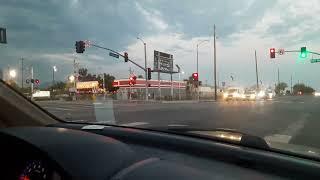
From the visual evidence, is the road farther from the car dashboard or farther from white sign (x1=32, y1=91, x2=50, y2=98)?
the car dashboard

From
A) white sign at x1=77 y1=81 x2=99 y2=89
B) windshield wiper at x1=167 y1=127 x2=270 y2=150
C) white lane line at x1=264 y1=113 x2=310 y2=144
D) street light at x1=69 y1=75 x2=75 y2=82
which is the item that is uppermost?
street light at x1=69 y1=75 x2=75 y2=82

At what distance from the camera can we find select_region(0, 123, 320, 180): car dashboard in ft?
7.38

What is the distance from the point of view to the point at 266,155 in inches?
99.0

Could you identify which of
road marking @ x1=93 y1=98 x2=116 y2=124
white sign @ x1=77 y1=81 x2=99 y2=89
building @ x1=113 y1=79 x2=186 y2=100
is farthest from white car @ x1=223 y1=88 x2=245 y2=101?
road marking @ x1=93 y1=98 x2=116 y2=124

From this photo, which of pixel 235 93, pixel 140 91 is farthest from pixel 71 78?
pixel 140 91

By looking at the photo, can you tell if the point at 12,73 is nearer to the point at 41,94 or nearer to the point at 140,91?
the point at 41,94

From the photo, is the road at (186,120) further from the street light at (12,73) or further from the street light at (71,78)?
the street light at (12,73)

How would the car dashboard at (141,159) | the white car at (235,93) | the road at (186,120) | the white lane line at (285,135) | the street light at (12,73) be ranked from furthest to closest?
the white car at (235,93) < the street light at (12,73) < the road at (186,120) < the white lane line at (285,135) < the car dashboard at (141,159)

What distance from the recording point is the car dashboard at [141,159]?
2.25 metres

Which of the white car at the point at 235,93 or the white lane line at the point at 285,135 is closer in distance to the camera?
the white lane line at the point at 285,135

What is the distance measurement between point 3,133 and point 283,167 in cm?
196

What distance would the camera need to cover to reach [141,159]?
2459mm

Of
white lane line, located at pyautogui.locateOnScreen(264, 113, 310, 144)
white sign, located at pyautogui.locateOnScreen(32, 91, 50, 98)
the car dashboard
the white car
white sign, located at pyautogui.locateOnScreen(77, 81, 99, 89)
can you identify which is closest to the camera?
the car dashboard

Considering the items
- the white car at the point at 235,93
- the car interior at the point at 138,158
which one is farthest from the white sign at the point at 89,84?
the car interior at the point at 138,158
